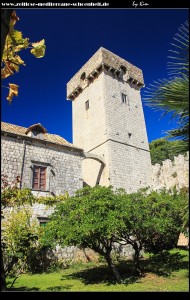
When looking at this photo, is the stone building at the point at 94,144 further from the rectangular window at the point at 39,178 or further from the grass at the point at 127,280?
the grass at the point at 127,280

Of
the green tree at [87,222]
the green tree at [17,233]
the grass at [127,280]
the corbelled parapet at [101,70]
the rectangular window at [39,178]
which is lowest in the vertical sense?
the grass at [127,280]

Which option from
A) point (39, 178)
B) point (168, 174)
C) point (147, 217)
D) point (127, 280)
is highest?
point (168, 174)

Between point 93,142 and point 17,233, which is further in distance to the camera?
point 93,142

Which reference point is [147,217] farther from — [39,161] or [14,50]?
[14,50]

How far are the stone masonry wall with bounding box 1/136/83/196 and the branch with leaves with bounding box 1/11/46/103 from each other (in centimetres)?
1348

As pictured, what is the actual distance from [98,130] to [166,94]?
20.0 m

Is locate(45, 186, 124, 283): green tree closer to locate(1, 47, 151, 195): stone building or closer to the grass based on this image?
the grass

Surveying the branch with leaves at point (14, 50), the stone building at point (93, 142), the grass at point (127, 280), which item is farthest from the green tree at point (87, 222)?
the branch with leaves at point (14, 50)

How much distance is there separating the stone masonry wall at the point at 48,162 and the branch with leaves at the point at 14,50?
1348cm

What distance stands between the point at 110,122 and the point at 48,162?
26.4ft

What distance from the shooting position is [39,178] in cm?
1664

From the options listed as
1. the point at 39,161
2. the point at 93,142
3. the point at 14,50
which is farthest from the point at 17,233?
the point at 93,142

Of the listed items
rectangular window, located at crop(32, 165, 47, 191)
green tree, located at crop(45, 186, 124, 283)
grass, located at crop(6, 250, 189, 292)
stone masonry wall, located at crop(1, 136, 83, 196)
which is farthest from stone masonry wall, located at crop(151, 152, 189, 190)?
green tree, located at crop(45, 186, 124, 283)

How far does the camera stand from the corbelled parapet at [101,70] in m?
24.8
